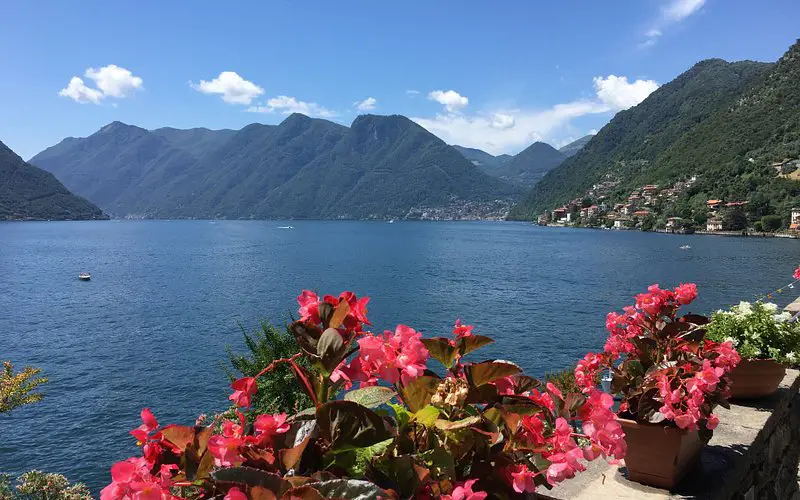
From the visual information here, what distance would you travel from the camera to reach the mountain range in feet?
332

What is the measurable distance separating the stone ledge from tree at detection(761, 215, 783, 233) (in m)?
105

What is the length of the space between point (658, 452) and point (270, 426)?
200 cm

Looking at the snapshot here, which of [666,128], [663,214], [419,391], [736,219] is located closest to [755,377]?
[419,391]

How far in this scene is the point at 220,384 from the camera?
21.2 m

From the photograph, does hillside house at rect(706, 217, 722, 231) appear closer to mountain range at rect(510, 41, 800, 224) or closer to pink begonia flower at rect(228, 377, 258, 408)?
mountain range at rect(510, 41, 800, 224)

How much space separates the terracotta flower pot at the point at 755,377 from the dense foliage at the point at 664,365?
61 cm

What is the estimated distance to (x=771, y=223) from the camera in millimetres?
88000

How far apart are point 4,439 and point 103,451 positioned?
439 cm

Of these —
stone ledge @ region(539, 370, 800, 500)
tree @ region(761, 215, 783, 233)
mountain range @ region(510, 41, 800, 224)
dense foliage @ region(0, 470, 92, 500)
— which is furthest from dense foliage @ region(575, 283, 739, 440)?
mountain range @ region(510, 41, 800, 224)

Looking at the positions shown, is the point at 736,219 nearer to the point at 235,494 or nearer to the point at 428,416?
the point at 428,416

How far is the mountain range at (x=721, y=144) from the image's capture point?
10125 centimetres

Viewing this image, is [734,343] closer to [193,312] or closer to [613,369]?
[613,369]

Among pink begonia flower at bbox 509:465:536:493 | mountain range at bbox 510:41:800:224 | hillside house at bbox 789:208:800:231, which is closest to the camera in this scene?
pink begonia flower at bbox 509:465:536:493

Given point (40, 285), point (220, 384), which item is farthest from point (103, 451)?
point (40, 285)
